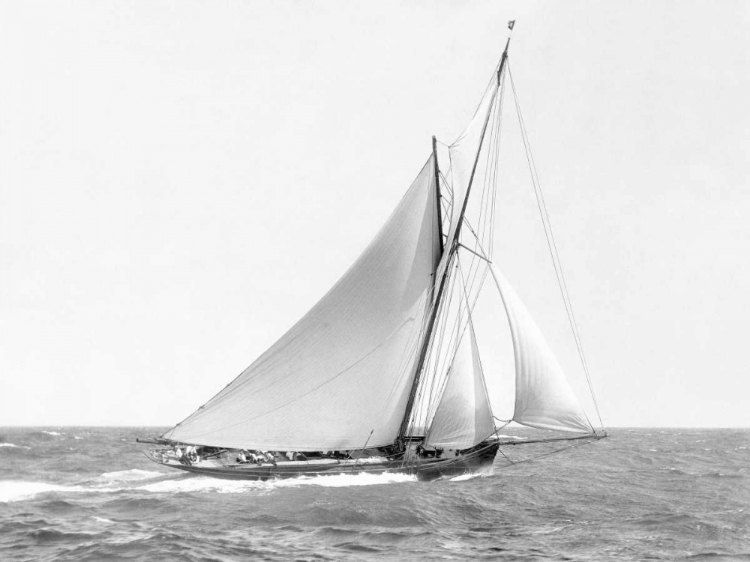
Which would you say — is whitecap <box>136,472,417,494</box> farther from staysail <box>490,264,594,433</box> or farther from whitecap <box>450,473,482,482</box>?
staysail <box>490,264,594,433</box>

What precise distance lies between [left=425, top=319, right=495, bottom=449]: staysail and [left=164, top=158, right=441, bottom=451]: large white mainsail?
217 centimetres

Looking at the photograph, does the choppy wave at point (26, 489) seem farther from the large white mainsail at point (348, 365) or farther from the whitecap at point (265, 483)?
the large white mainsail at point (348, 365)

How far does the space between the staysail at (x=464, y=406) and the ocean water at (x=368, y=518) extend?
1.93m

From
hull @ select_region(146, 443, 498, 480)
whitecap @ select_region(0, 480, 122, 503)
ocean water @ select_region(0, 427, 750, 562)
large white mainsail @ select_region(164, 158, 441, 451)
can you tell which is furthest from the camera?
hull @ select_region(146, 443, 498, 480)

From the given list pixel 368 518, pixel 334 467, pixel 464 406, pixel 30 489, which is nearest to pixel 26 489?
pixel 30 489

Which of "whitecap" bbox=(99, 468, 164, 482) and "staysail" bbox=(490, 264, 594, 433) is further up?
"staysail" bbox=(490, 264, 594, 433)

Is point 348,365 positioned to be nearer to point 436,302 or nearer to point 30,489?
point 436,302

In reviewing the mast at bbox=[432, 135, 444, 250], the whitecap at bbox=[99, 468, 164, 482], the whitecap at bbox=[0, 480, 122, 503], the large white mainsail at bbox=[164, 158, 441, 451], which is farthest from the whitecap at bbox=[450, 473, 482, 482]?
the whitecap at bbox=[0, 480, 122, 503]

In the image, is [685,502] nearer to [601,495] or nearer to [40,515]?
[601,495]

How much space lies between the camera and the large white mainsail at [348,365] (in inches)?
1315

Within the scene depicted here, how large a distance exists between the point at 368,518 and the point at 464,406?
35.1ft

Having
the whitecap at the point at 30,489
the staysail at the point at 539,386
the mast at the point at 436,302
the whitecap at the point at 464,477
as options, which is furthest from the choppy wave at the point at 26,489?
the staysail at the point at 539,386

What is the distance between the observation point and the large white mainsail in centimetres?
3341

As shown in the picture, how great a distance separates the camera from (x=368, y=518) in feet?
80.5
